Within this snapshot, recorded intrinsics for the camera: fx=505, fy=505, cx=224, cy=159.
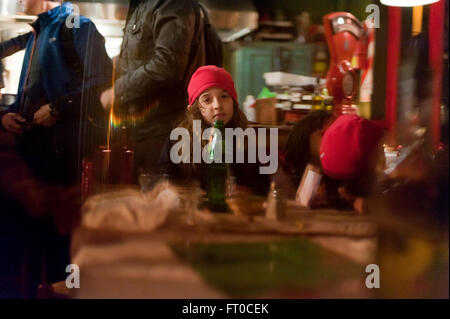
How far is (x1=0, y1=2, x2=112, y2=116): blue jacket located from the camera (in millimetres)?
1783

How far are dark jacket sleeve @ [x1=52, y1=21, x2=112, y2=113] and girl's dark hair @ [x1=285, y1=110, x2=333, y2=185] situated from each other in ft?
2.24

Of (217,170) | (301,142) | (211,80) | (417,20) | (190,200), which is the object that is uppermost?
(417,20)

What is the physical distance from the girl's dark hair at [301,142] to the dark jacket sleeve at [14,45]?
1.00m

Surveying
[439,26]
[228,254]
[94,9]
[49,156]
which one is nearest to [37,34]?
[94,9]

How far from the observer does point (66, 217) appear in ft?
5.90

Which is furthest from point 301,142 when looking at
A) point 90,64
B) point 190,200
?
point 90,64

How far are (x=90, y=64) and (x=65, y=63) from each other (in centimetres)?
10

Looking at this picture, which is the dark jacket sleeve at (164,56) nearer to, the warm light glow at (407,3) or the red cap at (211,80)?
the red cap at (211,80)

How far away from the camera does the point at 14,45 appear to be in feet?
5.89

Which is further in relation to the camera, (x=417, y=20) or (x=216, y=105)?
(x=417, y=20)

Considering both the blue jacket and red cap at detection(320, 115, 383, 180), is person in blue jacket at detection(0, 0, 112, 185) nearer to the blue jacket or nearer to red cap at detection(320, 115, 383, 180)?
the blue jacket

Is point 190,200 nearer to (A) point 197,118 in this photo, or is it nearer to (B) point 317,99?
(A) point 197,118

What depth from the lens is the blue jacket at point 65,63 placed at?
1783mm
